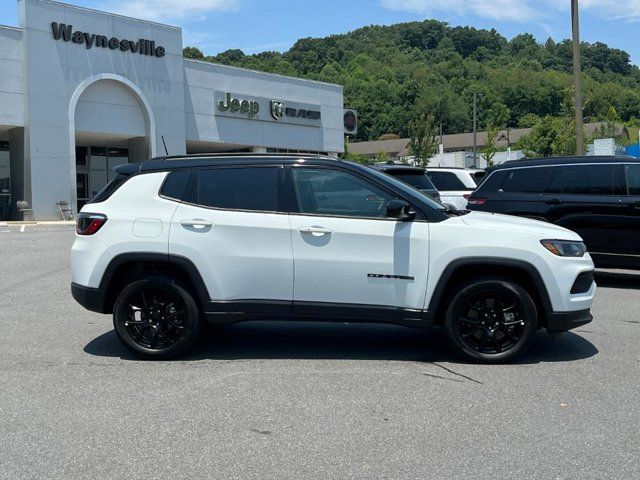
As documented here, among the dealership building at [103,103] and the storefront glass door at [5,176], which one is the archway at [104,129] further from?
the storefront glass door at [5,176]

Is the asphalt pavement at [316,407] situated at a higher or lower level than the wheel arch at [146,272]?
lower

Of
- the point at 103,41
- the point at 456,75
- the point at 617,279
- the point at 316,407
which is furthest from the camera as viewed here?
the point at 456,75

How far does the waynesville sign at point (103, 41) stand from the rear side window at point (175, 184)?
25.0 m

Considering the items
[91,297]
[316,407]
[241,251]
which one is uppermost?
[241,251]

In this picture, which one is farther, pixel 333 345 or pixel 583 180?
pixel 583 180

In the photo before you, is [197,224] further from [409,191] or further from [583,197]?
[583,197]

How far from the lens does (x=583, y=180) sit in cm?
1045

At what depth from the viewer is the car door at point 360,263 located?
232 inches

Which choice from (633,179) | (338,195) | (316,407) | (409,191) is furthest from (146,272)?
(633,179)

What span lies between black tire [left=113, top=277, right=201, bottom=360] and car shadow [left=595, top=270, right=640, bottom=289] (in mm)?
7177

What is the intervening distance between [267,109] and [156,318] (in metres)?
31.0

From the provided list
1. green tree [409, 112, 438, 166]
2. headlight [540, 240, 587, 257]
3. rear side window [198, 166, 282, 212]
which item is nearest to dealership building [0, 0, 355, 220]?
rear side window [198, 166, 282, 212]

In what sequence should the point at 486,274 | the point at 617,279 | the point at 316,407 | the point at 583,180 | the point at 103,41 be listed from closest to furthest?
the point at 316,407
the point at 486,274
the point at 583,180
the point at 617,279
the point at 103,41

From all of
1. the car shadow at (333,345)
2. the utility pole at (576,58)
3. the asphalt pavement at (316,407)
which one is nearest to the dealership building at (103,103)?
the utility pole at (576,58)
